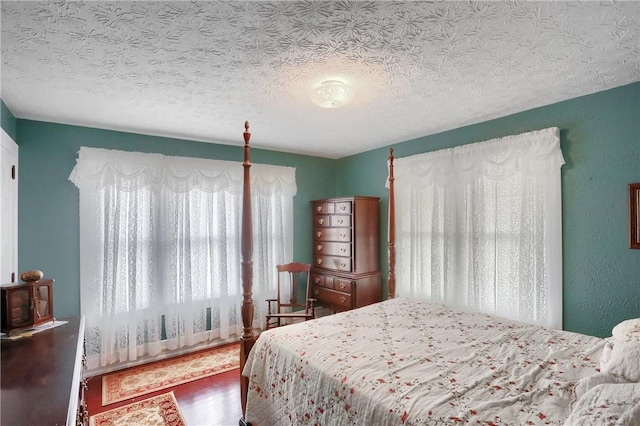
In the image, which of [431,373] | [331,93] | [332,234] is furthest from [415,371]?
[332,234]

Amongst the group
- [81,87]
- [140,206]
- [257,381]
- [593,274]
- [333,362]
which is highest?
[81,87]

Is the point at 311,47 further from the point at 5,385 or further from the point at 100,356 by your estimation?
the point at 100,356

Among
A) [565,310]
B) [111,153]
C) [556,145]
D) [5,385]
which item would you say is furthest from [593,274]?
[111,153]

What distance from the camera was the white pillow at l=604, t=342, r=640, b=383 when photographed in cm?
127

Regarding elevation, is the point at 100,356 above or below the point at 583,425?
below

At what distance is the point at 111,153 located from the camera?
3.24m

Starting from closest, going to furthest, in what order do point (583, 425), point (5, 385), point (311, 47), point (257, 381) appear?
1. point (583, 425)
2. point (5, 385)
3. point (311, 47)
4. point (257, 381)

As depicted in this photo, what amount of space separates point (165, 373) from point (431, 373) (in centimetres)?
272

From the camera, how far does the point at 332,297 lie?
418 cm

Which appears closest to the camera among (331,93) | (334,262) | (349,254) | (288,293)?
(331,93)

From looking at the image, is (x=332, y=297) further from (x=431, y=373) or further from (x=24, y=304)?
(x=24, y=304)

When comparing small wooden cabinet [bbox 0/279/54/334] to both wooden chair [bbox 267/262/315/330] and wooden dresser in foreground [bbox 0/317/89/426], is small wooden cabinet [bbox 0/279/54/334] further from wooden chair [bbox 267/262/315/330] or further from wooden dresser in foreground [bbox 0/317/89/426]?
wooden chair [bbox 267/262/315/330]

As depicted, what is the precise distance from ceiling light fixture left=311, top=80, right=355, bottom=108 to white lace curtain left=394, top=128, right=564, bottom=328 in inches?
66.2

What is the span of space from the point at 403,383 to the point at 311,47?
1753mm
